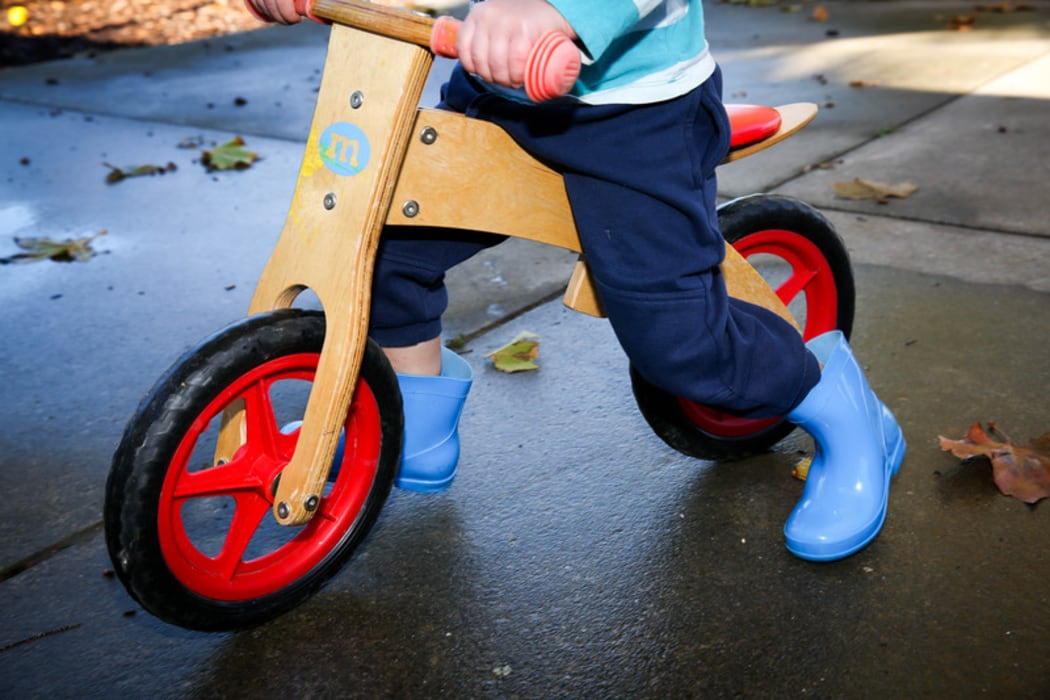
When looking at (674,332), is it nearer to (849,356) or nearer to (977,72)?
(849,356)

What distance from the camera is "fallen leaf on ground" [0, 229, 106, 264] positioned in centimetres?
361

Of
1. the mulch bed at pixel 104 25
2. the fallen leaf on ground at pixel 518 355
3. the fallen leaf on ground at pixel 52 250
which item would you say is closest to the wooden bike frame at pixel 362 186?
the fallen leaf on ground at pixel 518 355

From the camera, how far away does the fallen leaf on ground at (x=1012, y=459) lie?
81.0 inches

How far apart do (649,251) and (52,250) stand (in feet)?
8.79

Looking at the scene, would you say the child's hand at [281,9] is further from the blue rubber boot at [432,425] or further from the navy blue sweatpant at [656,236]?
the blue rubber boot at [432,425]

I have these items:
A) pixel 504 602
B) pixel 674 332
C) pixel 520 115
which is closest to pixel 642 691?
pixel 504 602

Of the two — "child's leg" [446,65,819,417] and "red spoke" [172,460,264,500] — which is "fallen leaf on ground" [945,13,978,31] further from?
"red spoke" [172,460,264,500]

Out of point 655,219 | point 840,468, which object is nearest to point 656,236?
point 655,219

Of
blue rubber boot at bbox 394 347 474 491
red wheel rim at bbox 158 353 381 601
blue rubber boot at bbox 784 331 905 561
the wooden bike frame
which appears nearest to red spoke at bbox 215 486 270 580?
red wheel rim at bbox 158 353 381 601

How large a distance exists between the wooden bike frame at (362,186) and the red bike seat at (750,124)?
37 centimetres

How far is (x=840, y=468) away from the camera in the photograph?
6.51 ft

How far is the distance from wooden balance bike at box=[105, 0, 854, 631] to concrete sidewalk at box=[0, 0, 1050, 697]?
162 millimetres

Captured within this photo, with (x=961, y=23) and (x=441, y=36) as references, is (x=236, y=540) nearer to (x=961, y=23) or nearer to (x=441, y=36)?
(x=441, y=36)

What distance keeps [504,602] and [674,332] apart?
570 millimetres
